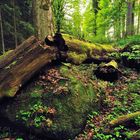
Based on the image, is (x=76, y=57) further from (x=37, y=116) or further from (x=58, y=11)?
(x=58, y=11)

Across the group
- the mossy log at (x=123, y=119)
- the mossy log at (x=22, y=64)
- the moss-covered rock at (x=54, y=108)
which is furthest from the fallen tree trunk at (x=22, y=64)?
the mossy log at (x=123, y=119)

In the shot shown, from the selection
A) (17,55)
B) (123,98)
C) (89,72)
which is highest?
(17,55)

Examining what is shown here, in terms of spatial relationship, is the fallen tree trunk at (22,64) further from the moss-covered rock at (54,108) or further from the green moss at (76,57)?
the green moss at (76,57)

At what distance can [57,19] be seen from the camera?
17.2m

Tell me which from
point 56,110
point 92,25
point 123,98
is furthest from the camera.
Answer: point 92,25

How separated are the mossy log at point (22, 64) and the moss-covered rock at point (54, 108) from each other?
309 millimetres

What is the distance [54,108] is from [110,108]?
1.85 m

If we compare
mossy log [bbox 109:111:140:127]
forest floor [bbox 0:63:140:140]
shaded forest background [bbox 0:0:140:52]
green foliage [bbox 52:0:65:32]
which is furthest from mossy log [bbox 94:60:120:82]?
green foliage [bbox 52:0:65:32]

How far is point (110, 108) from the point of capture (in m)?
8.00

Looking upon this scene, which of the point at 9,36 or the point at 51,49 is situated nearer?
the point at 51,49

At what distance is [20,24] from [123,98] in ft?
46.2

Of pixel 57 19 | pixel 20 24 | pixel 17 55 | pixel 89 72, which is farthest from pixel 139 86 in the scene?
pixel 20 24

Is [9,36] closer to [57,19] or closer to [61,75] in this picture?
[57,19]

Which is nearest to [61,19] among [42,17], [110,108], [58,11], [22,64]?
[58,11]
